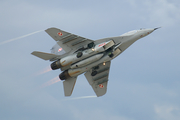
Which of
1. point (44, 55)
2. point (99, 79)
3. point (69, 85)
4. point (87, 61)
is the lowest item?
point (99, 79)

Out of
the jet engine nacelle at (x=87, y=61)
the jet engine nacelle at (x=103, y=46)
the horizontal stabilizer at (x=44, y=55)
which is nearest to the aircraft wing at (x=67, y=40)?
the jet engine nacelle at (x=103, y=46)

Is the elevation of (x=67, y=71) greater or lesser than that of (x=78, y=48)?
lesser

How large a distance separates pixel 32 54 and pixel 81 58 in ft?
17.8

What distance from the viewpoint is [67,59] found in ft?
122

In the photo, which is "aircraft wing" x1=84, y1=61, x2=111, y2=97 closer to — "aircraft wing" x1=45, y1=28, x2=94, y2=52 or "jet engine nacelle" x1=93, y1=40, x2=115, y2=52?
"jet engine nacelle" x1=93, y1=40, x2=115, y2=52

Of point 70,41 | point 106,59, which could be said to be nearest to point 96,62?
point 106,59

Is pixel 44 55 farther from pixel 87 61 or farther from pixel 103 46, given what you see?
pixel 103 46

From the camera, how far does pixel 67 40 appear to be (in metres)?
36.6

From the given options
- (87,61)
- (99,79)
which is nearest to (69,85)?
(99,79)

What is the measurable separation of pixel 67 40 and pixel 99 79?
695 centimetres

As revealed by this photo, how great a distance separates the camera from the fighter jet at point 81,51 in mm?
36125

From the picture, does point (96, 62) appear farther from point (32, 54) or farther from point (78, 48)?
point (32, 54)

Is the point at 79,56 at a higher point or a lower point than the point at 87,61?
higher

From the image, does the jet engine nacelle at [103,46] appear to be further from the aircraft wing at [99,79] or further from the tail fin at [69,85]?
the tail fin at [69,85]
